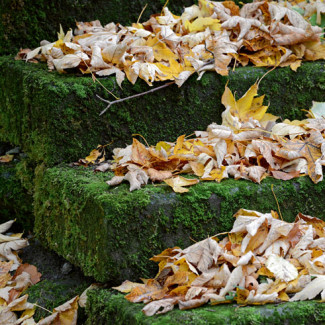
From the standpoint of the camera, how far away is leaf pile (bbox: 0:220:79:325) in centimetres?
246

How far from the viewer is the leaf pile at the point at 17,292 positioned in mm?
2465

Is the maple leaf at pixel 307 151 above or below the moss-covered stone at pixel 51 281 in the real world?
above

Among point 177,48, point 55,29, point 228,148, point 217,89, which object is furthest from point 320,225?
point 55,29

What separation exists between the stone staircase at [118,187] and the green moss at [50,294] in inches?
6.7

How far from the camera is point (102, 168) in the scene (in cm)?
277

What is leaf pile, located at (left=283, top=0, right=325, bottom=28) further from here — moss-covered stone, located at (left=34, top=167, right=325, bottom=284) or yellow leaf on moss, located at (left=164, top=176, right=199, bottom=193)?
yellow leaf on moss, located at (left=164, top=176, right=199, bottom=193)

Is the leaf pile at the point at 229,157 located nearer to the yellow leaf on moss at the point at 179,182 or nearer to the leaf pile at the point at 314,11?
the yellow leaf on moss at the point at 179,182

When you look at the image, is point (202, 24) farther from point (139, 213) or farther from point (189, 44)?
point (139, 213)

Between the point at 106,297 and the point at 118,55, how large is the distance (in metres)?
1.47

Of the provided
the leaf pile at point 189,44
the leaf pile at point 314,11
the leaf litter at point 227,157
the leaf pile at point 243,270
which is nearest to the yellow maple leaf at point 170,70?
the leaf pile at point 189,44

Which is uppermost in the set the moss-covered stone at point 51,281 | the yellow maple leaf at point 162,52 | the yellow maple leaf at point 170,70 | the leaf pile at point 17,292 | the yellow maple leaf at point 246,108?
the yellow maple leaf at point 162,52

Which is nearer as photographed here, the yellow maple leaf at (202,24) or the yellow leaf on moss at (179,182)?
the yellow leaf on moss at (179,182)

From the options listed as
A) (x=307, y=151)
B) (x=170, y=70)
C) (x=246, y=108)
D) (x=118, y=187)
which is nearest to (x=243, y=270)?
(x=118, y=187)

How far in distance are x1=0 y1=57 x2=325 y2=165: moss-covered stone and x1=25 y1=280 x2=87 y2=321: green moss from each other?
0.72 m
